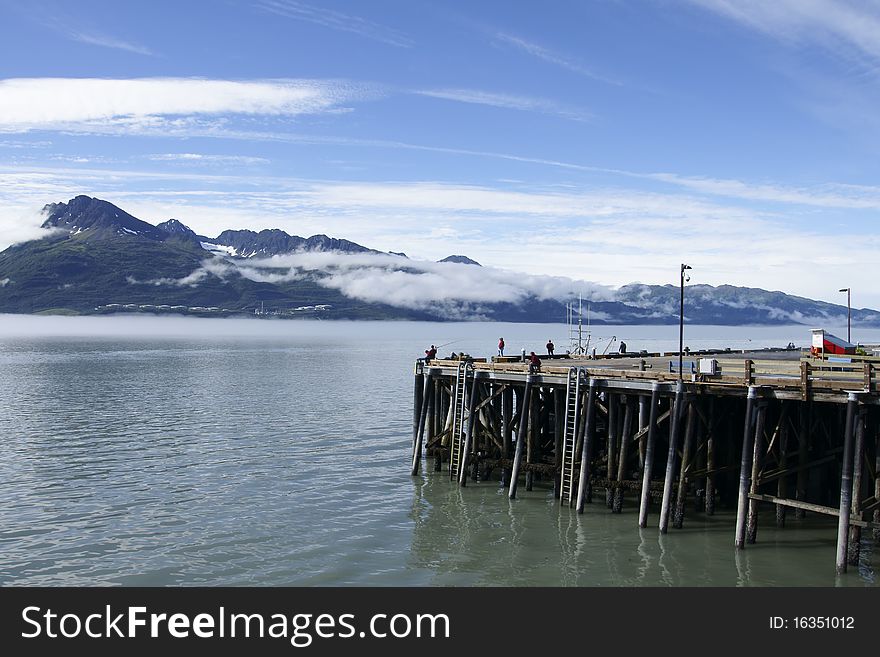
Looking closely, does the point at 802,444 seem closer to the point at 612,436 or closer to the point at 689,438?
the point at 689,438

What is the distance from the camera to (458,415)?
126 ft

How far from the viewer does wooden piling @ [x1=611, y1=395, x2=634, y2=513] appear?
100 ft

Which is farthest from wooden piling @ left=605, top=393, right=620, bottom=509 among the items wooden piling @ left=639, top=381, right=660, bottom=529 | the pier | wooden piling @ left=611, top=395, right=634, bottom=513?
wooden piling @ left=639, top=381, right=660, bottom=529

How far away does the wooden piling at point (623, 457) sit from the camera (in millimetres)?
30562

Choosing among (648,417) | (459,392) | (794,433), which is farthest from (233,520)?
(794,433)

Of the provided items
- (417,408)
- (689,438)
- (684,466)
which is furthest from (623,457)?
(417,408)

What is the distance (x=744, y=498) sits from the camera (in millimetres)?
26562

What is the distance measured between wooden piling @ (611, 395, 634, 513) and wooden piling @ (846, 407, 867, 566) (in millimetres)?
8326

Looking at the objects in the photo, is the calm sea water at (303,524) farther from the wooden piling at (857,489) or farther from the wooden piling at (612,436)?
the wooden piling at (857,489)

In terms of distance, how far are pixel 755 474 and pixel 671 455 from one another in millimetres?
Answer: 2844
